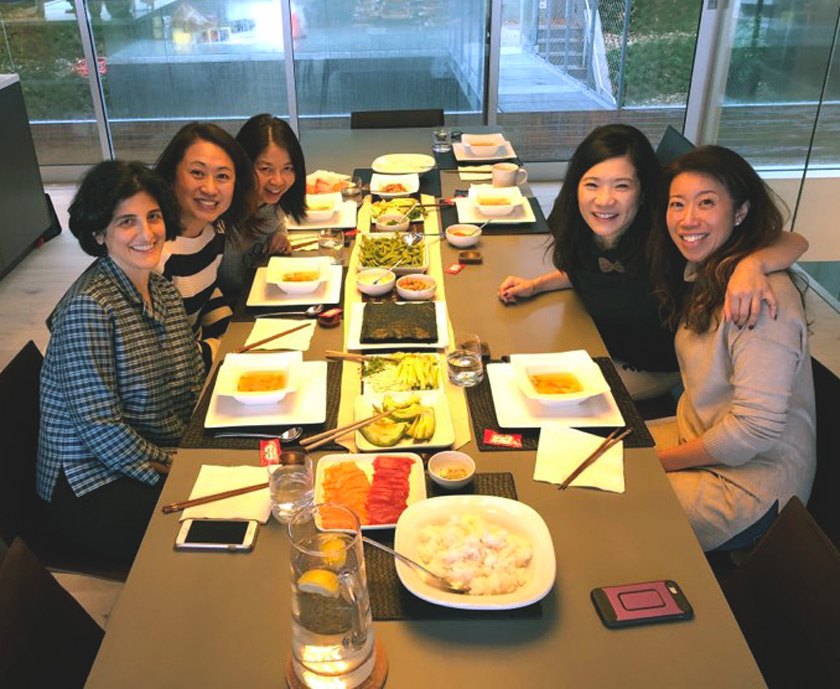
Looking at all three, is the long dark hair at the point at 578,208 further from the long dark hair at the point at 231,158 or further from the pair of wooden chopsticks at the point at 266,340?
the long dark hair at the point at 231,158

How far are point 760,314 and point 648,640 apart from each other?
0.85 m

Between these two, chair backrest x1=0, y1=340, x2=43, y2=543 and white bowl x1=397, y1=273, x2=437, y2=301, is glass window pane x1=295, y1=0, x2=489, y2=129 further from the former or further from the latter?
chair backrest x1=0, y1=340, x2=43, y2=543

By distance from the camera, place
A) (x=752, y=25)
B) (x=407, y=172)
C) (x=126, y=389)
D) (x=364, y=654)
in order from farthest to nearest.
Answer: (x=752, y=25) < (x=407, y=172) < (x=126, y=389) < (x=364, y=654)

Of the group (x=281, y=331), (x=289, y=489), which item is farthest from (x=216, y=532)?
(x=281, y=331)

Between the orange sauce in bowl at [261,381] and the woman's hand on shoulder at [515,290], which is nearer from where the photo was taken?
the orange sauce in bowl at [261,381]

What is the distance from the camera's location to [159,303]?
199 cm

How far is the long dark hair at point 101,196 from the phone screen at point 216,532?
2.82 feet

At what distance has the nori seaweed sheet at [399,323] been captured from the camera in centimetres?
202

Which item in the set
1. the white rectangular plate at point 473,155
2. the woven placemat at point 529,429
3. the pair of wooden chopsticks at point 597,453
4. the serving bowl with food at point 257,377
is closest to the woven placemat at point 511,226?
the white rectangular plate at point 473,155

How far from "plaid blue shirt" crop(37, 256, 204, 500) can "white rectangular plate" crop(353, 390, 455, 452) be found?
512 millimetres

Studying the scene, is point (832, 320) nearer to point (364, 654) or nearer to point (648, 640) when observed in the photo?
point (648, 640)

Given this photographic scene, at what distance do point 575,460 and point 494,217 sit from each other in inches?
56.8

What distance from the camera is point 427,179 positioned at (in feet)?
10.8

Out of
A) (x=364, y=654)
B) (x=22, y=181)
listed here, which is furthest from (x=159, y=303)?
(x=22, y=181)
